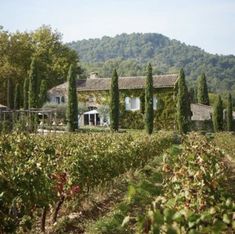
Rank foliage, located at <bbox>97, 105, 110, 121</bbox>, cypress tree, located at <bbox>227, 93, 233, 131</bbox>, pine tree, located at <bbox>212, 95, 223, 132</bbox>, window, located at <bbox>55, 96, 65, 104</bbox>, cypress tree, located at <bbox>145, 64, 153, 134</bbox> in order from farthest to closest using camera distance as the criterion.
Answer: window, located at <bbox>55, 96, 65, 104</bbox>
cypress tree, located at <bbox>227, 93, 233, 131</bbox>
pine tree, located at <bbox>212, 95, 223, 132</bbox>
foliage, located at <bbox>97, 105, 110, 121</bbox>
cypress tree, located at <bbox>145, 64, 153, 134</bbox>

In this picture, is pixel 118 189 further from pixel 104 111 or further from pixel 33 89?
pixel 33 89

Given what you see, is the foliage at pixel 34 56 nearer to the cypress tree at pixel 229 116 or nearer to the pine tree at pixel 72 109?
the pine tree at pixel 72 109

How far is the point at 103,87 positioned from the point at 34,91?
672 cm

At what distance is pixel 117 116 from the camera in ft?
129

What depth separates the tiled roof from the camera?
42.8 m

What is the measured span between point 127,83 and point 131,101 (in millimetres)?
2158

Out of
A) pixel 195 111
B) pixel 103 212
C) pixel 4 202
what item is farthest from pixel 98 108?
pixel 4 202

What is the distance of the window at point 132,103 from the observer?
1694 inches

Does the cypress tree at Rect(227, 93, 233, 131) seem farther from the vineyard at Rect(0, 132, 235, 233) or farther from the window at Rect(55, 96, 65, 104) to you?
the vineyard at Rect(0, 132, 235, 233)

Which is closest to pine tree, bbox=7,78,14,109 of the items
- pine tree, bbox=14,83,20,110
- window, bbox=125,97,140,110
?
pine tree, bbox=14,83,20,110

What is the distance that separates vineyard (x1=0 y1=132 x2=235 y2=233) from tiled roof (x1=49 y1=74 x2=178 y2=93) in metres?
28.2

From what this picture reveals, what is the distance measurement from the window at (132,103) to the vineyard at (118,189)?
1102 inches

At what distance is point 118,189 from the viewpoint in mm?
13164

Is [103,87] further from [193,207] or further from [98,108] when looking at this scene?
[193,207]
